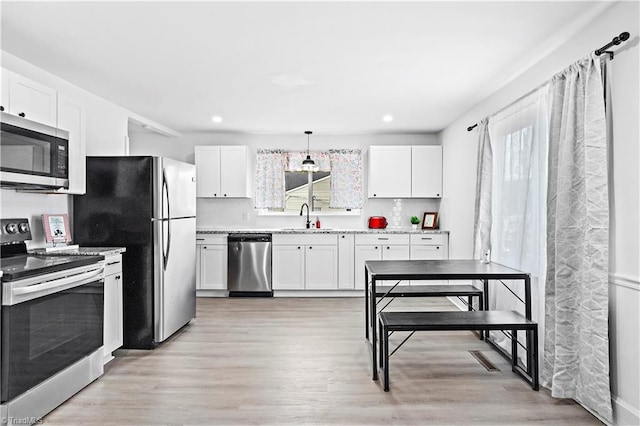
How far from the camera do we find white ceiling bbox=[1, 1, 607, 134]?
253 cm

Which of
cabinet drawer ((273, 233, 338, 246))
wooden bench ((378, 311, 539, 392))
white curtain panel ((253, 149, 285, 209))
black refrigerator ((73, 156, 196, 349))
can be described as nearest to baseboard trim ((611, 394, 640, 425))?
wooden bench ((378, 311, 539, 392))

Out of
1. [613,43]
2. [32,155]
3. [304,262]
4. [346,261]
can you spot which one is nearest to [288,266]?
[304,262]

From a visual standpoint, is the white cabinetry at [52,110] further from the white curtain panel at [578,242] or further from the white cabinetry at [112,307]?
the white curtain panel at [578,242]

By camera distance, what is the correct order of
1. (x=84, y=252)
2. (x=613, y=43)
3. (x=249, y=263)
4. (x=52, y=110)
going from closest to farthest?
(x=613, y=43)
(x=52, y=110)
(x=84, y=252)
(x=249, y=263)

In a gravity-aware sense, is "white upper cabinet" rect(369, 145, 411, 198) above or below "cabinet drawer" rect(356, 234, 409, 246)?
above

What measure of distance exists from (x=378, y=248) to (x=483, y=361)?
2697mm

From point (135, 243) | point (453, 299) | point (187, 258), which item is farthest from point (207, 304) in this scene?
point (453, 299)

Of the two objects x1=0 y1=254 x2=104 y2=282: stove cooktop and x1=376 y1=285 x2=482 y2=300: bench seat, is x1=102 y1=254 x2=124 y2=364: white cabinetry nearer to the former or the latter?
x1=0 y1=254 x2=104 y2=282: stove cooktop

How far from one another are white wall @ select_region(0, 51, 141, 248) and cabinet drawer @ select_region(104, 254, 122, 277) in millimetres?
568

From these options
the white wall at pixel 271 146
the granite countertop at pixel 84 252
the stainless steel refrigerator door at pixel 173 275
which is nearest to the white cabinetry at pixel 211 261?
the white wall at pixel 271 146

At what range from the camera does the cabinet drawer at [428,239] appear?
A: 601cm

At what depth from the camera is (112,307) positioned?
11.5 feet

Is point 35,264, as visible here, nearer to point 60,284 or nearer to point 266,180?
point 60,284

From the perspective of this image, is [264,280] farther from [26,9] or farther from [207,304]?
[26,9]
